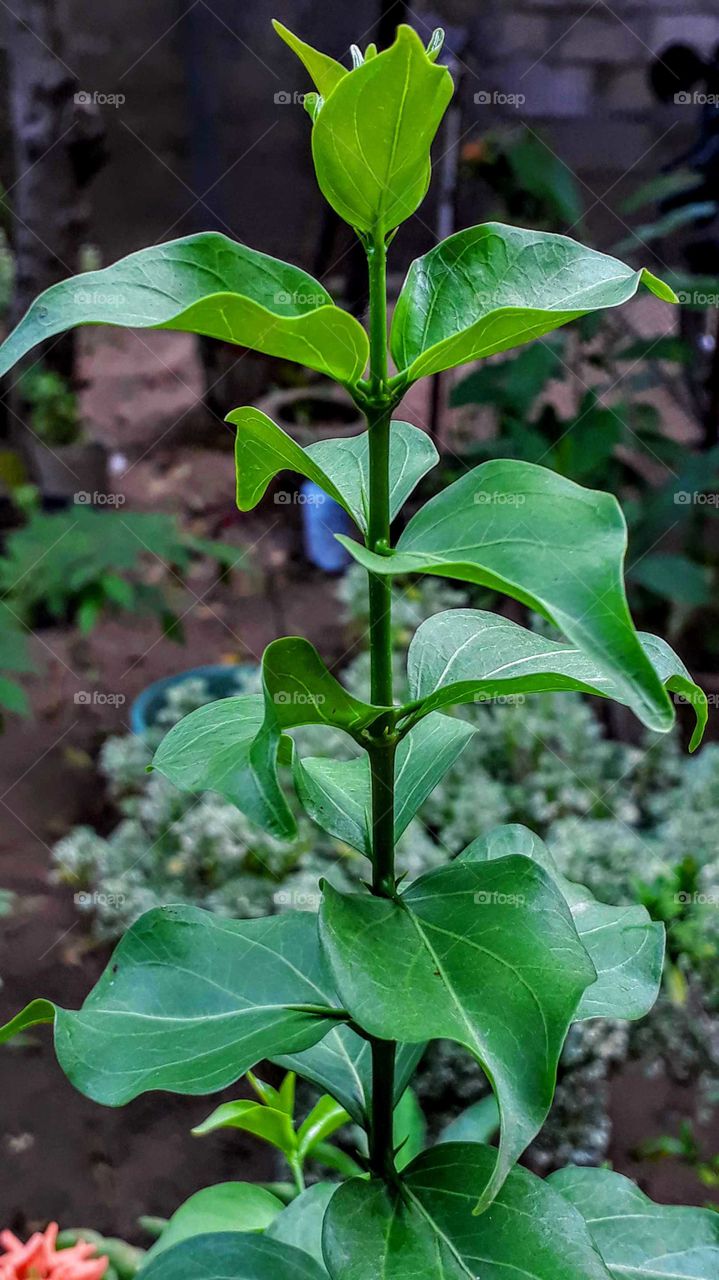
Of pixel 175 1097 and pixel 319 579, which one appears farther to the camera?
pixel 319 579

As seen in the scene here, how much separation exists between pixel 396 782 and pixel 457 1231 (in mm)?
224

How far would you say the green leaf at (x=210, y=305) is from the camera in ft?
1.28

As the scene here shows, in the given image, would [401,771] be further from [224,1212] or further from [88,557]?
[88,557]

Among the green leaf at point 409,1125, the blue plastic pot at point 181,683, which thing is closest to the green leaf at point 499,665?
the green leaf at point 409,1125

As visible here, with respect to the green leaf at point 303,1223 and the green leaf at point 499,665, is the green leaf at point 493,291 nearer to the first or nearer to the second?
the green leaf at point 499,665

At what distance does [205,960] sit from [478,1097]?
90cm

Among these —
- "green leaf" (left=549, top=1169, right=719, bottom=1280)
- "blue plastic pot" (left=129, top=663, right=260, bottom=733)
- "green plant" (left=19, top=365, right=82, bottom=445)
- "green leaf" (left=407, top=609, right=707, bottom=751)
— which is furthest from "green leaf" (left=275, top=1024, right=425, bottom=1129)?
"green plant" (left=19, top=365, right=82, bottom=445)

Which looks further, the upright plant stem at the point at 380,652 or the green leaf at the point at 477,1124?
the green leaf at the point at 477,1124

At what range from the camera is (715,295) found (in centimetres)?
212

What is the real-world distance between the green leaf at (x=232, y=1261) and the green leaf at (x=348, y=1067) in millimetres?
80

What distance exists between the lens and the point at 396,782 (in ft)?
1.97

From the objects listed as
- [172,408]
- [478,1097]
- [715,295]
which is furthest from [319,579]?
[478,1097]

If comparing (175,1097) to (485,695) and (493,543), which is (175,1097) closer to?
(485,695)

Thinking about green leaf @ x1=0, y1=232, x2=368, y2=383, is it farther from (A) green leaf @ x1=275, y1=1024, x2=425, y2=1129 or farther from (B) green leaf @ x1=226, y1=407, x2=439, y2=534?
(A) green leaf @ x1=275, y1=1024, x2=425, y2=1129
